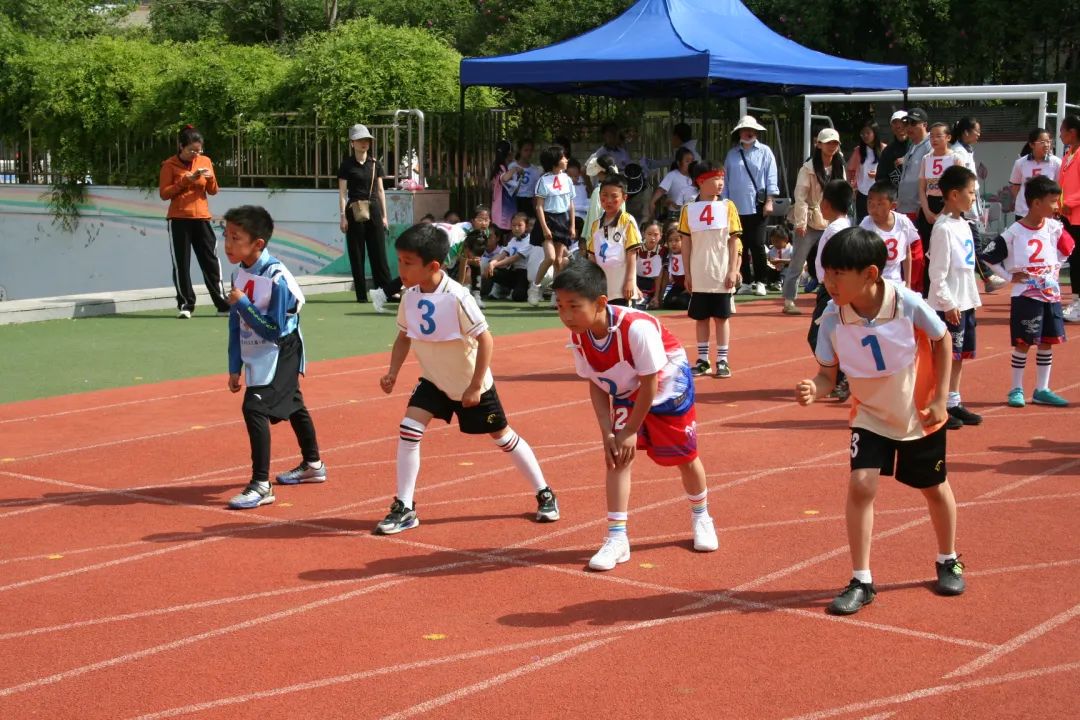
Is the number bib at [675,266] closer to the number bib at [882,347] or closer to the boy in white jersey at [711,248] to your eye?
the boy in white jersey at [711,248]

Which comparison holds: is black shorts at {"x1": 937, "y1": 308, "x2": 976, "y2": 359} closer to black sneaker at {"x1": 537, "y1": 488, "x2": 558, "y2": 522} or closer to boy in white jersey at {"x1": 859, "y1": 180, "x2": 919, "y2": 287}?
boy in white jersey at {"x1": 859, "y1": 180, "x2": 919, "y2": 287}

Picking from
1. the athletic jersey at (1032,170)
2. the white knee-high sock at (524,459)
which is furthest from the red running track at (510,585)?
the athletic jersey at (1032,170)

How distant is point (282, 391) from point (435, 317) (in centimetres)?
124

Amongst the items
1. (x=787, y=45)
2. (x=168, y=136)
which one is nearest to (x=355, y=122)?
(x=168, y=136)

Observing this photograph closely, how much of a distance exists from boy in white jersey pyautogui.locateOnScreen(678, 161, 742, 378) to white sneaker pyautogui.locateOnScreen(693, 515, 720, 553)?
4982mm

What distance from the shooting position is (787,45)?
19.2 meters

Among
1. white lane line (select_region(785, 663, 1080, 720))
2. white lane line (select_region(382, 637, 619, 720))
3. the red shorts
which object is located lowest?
white lane line (select_region(382, 637, 619, 720))

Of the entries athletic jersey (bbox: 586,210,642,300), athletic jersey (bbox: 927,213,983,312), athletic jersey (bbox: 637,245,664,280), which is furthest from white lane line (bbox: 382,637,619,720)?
athletic jersey (bbox: 637,245,664,280)

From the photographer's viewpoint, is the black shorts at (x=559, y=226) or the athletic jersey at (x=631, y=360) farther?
the black shorts at (x=559, y=226)

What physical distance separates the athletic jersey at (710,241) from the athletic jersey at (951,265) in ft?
7.89

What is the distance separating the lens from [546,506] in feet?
23.8

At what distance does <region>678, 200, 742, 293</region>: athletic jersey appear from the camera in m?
11.5

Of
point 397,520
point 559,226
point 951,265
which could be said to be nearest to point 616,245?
point 951,265

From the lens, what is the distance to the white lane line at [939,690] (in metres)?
4.59
